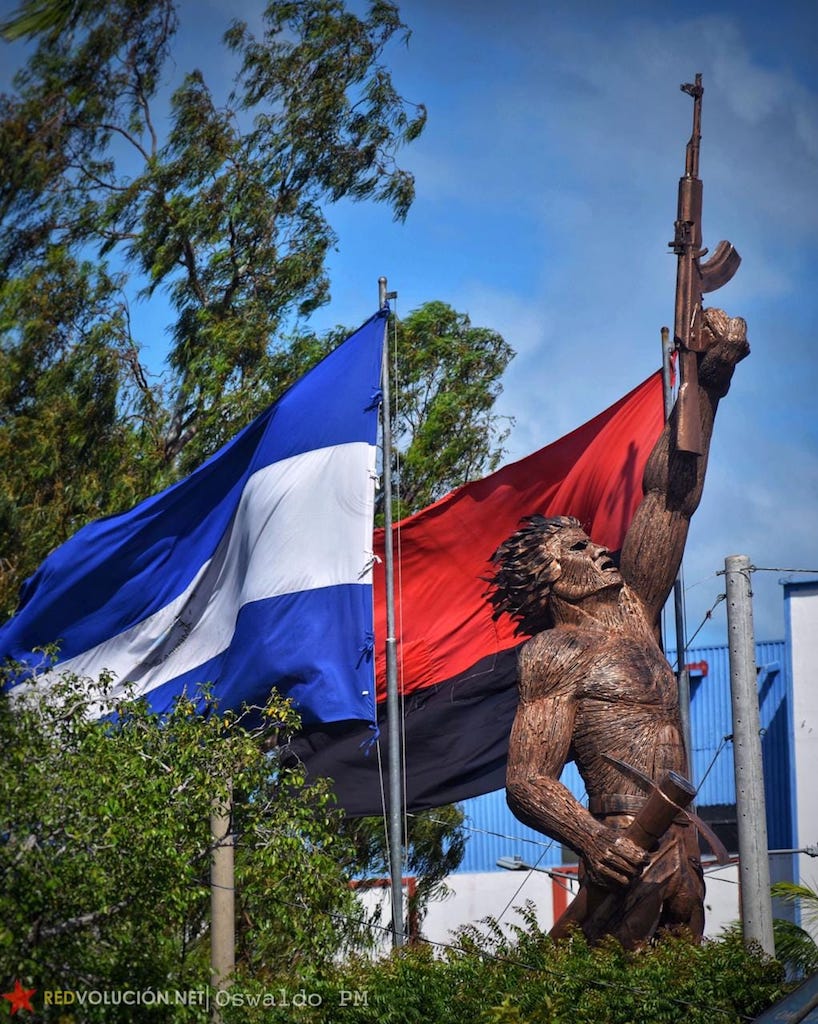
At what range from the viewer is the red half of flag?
42.3ft

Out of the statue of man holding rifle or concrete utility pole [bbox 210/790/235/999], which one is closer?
the statue of man holding rifle

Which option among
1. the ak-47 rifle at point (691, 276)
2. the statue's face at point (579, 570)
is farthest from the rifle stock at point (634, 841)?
the ak-47 rifle at point (691, 276)

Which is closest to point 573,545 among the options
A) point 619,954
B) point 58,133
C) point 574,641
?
point 574,641

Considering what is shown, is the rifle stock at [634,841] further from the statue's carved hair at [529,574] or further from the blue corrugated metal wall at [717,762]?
the blue corrugated metal wall at [717,762]

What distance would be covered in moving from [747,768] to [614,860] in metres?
1.15

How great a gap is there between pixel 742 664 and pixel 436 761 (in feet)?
11.7

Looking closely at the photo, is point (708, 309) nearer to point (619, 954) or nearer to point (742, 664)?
point (742, 664)

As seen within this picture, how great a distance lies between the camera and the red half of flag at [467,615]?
42.3 feet

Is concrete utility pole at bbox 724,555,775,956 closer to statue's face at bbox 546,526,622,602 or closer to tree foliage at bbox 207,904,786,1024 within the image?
tree foliage at bbox 207,904,786,1024

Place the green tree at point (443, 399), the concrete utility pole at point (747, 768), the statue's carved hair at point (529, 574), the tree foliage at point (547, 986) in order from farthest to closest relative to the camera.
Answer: the green tree at point (443, 399), the statue's carved hair at point (529, 574), the concrete utility pole at point (747, 768), the tree foliage at point (547, 986)

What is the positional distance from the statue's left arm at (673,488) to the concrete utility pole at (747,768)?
560mm

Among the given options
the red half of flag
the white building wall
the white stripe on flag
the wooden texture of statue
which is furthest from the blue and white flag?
the white building wall

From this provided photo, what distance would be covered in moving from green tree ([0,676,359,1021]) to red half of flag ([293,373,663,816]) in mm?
2318

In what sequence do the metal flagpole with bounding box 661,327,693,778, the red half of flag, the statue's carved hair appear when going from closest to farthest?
the statue's carved hair, the metal flagpole with bounding box 661,327,693,778, the red half of flag
